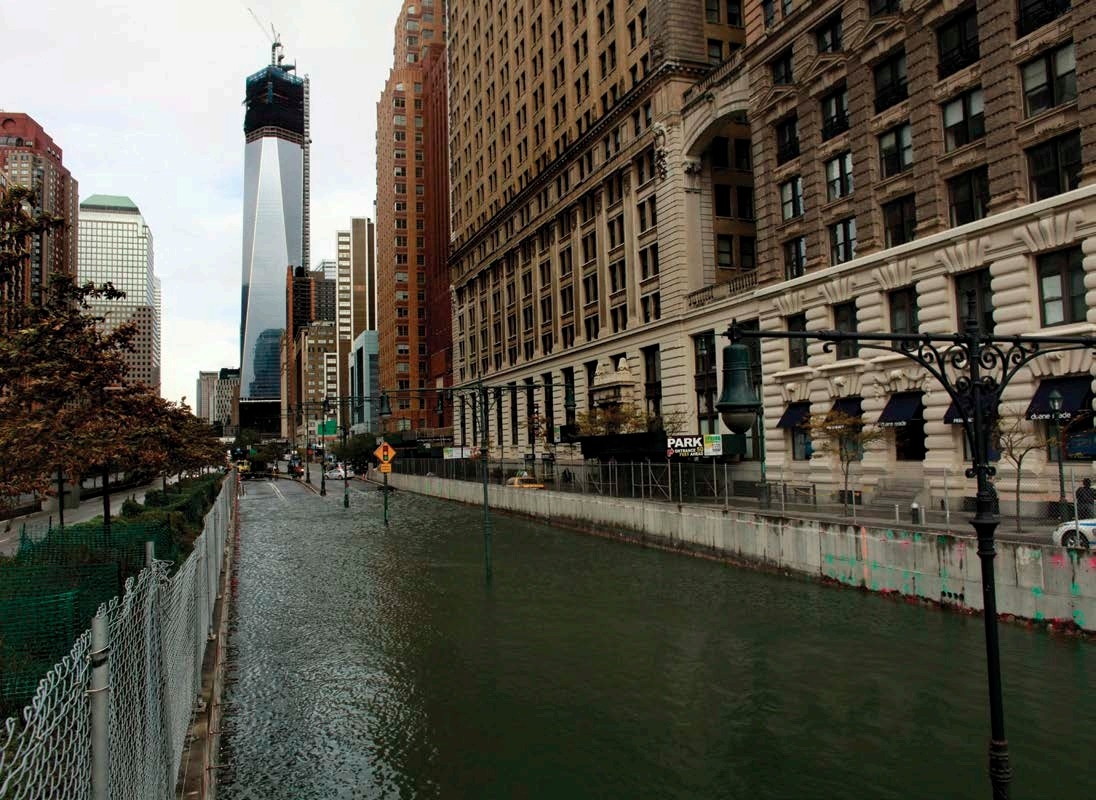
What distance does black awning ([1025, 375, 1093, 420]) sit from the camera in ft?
88.5

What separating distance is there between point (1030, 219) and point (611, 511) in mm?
21415

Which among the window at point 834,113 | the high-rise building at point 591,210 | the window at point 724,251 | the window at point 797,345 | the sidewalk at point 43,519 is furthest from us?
the window at point 724,251

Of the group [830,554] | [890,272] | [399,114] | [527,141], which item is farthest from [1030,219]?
[399,114]

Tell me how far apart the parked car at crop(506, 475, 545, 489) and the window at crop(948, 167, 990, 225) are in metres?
28.9

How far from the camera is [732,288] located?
4788 centimetres

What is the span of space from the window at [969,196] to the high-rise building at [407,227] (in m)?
110

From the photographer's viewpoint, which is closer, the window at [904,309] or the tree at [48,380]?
the tree at [48,380]

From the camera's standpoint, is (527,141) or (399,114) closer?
(527,141)

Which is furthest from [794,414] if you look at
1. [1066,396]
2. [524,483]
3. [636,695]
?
[636,695]

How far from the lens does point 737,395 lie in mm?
8805

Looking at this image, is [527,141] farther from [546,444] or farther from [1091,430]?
[1091,430]

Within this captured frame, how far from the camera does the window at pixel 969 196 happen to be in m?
31.3

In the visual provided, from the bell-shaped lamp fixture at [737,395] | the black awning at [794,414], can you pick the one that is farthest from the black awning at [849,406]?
the bell-shaped lamp fixture at [737,395]

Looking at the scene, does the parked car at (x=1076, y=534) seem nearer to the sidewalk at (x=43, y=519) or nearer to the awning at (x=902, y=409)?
the awning at (x=902, y=409)
